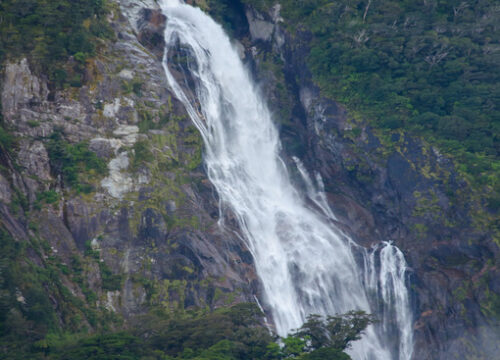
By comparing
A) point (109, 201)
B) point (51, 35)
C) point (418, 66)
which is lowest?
point (109, 201)

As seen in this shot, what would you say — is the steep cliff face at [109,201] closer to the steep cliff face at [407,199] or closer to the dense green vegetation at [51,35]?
the dense green vegetation at [51,35]

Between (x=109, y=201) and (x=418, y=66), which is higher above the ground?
(x=418, y=66)

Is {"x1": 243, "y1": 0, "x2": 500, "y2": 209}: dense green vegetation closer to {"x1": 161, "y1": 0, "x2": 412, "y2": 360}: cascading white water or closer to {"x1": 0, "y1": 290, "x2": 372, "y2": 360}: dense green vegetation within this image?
{"x1": 161, "y1": 0, "x2": 412, "y2": 360}: cascading white water

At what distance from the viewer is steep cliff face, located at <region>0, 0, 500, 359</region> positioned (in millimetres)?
25859

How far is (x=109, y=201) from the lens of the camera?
1112 inches

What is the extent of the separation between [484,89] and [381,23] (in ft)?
29.3

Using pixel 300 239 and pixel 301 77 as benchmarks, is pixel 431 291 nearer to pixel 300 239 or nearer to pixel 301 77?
pixel 300 239

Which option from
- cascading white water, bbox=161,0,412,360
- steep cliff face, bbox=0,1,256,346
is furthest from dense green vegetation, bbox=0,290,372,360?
cascading white water, bbox=161,0,412,360

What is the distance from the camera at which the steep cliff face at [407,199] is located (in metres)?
32.0

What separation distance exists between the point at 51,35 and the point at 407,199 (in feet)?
77.7

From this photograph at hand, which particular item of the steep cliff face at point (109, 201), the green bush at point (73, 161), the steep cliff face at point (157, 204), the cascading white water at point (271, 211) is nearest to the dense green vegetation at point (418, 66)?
the steep cliff face at point (157, 204)

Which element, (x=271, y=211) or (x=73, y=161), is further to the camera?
(x=271, y=211)

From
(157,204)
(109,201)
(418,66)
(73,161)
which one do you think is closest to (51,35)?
(73,161)

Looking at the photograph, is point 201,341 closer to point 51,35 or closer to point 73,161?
point 73,161
